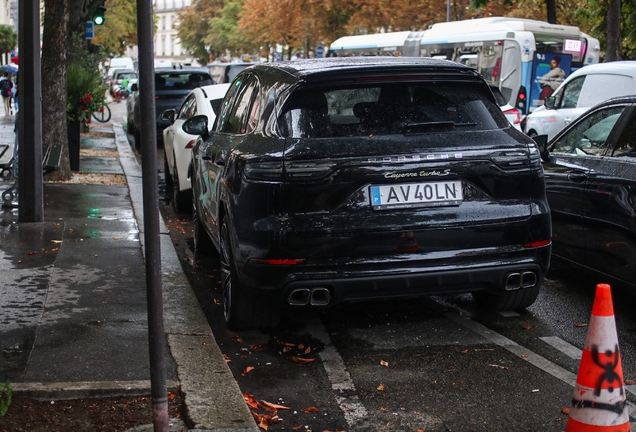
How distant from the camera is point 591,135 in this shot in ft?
24.3

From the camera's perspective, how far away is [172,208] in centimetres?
1235

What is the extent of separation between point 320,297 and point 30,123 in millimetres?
5415

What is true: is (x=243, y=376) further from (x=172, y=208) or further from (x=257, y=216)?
(x=172, y=208)

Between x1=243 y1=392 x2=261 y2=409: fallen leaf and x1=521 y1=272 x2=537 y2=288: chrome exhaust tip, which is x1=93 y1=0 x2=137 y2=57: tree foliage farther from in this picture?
x1=243 y1=392 x2=261 y2=409: fallen leaf

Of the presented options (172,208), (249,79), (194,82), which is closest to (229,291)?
(249,79)

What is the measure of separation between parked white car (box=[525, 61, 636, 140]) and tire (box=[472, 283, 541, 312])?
793 centimetres

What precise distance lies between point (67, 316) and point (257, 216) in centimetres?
150

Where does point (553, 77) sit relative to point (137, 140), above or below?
above

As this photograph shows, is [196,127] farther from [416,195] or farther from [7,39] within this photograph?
[7,39]

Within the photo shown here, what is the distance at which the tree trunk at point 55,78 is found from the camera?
44.8ft

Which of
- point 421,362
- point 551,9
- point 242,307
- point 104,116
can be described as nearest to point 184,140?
point 242,307

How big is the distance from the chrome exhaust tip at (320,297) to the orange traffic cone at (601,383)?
5.92ft

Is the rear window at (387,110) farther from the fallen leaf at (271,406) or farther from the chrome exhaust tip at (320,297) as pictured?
the fallen leaf at (271,406)

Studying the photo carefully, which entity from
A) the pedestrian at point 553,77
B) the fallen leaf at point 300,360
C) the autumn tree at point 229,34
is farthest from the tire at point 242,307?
the autumn tree at point 229,34
